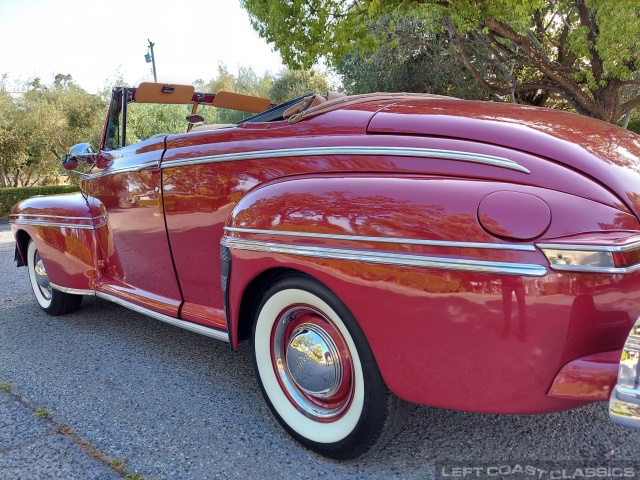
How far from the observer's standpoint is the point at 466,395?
5.25ft

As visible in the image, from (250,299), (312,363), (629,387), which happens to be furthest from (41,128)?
(629,387)

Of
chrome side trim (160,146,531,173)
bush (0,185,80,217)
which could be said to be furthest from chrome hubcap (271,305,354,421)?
bush (0,185,80,217)

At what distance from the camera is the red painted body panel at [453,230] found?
1.45 metres

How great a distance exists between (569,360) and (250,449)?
1307 mm

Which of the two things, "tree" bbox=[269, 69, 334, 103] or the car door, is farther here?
"tree" bbox=[269, 69, 334, 103]

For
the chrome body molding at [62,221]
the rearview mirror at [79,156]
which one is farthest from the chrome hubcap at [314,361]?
the rearview mirror at [79,156]

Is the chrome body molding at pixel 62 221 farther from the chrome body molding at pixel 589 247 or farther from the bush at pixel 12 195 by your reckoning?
the bush at pixel 12 195

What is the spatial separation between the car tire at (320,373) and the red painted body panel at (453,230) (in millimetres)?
101

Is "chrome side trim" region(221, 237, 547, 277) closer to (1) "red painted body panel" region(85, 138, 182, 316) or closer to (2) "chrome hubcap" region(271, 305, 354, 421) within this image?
(2) "chrome hubcap" region(271, 305, 354, 421)

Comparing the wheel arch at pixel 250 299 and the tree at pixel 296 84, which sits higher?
the tree at pixel 296 84

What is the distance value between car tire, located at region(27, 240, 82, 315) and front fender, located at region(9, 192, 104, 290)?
26 centimetres

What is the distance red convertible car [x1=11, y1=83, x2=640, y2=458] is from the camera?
1450mm

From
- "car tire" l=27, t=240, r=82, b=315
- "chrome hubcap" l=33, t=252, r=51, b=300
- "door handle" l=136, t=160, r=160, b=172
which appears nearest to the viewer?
"door handle" l=136, t=160, r=160, b=172

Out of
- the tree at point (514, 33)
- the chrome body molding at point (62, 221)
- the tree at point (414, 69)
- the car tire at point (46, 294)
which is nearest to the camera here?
the chrome body molding at point (62, 221)
